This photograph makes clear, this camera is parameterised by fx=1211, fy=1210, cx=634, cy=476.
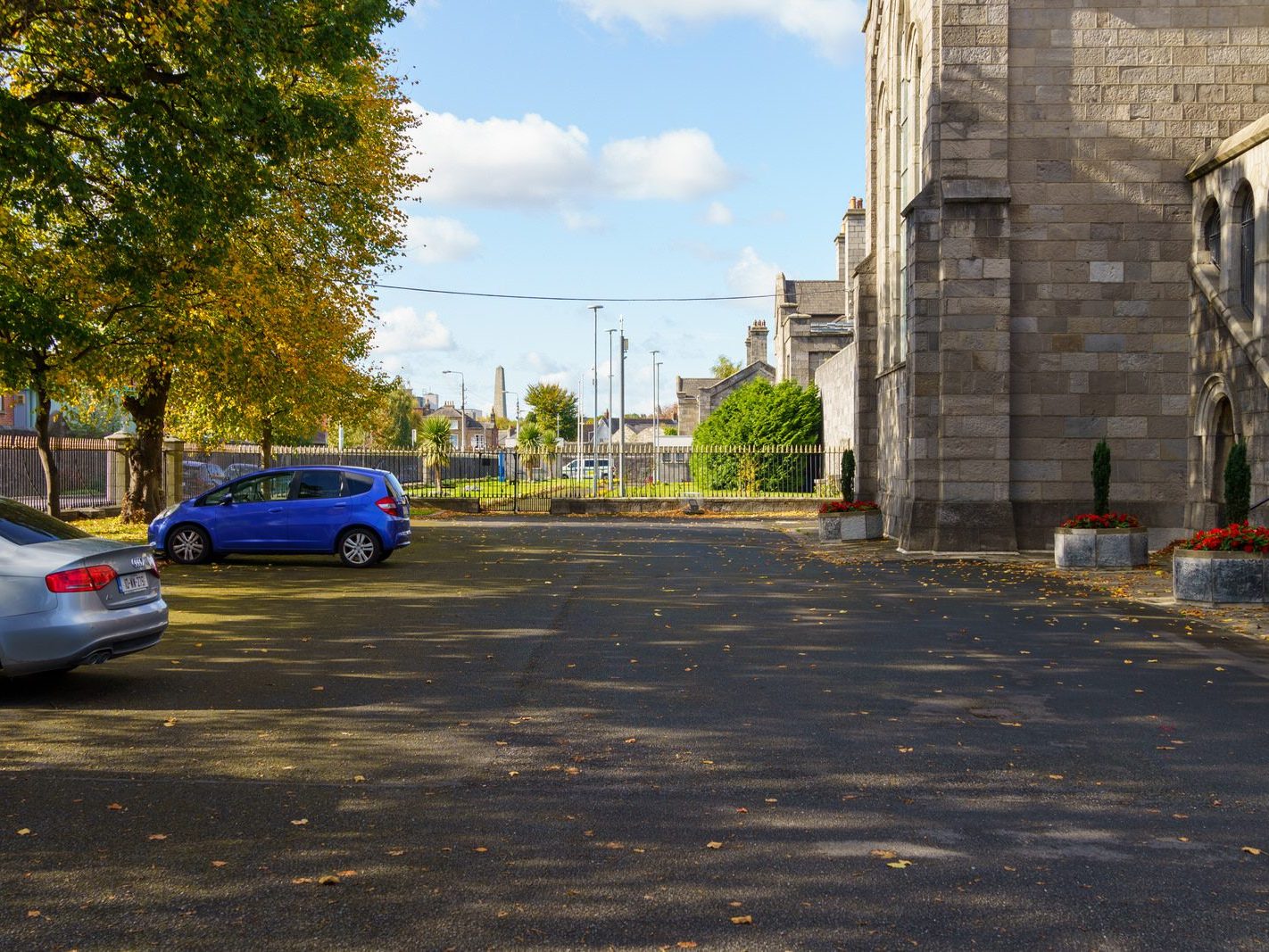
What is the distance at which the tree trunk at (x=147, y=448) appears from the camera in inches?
1032

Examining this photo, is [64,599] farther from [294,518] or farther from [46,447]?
[46,447]

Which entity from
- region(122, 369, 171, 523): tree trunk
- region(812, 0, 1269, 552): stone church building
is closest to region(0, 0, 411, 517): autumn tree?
region(122, 369, 171, 523): tree trunk

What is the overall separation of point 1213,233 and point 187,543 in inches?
692

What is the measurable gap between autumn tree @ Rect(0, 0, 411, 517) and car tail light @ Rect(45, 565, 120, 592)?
552 centimetres

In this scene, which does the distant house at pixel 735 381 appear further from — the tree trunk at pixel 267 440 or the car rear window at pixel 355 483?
the car rear window at pixel 355 483

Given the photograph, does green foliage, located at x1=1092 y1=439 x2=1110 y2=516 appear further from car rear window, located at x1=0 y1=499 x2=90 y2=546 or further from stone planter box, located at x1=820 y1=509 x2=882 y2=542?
car rear window, located at x1=0 y1=499 x2=90 y2=546

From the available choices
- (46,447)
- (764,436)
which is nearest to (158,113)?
(46,447)

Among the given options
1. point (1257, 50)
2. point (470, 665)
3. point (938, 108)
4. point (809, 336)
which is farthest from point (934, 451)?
point (809, 336)

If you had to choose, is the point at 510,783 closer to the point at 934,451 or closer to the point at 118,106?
the point at 118,106

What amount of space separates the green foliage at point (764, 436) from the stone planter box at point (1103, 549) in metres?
22.1

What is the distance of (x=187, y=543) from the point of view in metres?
19.2

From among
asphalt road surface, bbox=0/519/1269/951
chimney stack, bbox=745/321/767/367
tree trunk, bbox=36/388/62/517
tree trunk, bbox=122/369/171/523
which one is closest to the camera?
asphalt road surface, bbox=0/519/1269/951

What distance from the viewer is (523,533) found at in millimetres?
28516

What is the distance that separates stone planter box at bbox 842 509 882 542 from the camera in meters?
24.9
